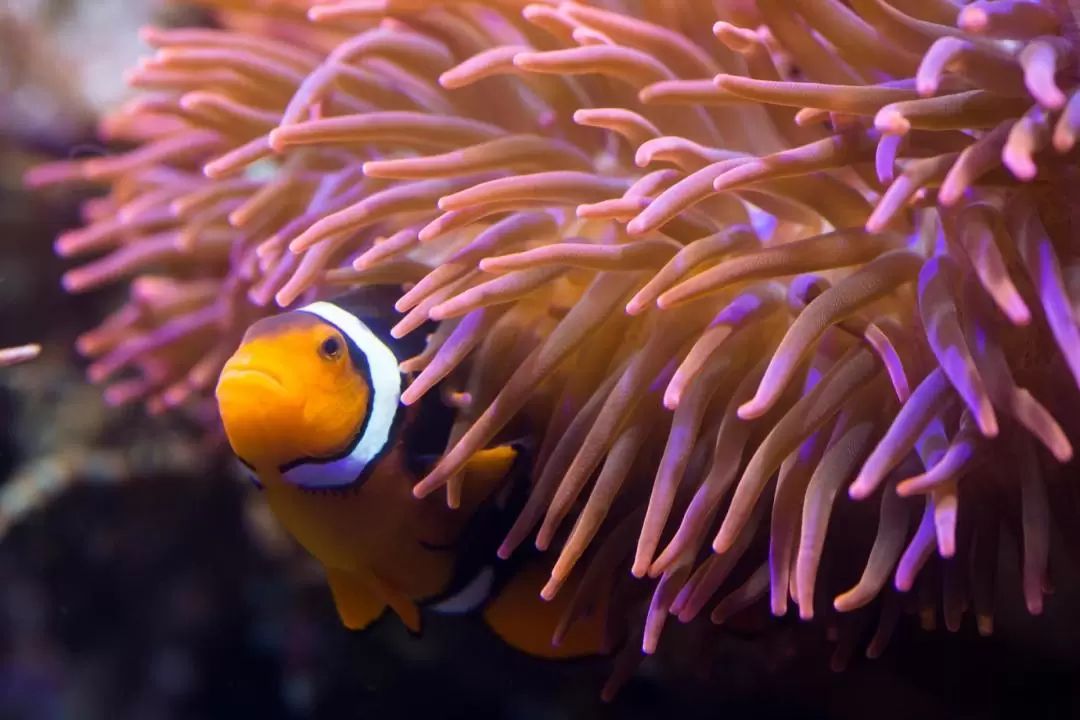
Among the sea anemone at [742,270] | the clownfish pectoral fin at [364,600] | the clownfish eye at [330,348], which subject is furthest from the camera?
the clownfish pectoral fin at [364,600]

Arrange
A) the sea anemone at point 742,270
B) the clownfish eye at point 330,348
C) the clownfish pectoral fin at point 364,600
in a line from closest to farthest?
the sea anemone at point 742,270 → the clownfish eye at point 330,348 → the clownfish pectoral fin at point 364,600

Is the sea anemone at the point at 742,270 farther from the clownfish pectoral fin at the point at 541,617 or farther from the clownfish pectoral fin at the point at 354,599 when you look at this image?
the clownfish pectoral fin at the point at 354,599

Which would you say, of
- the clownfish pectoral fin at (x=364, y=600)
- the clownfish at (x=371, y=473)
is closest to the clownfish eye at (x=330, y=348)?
the clownfish at (x=371, y=473)

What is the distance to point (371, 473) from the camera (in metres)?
0.88

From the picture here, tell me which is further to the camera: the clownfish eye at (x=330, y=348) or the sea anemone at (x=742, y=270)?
the clownfish eye at (x=330, y=348)

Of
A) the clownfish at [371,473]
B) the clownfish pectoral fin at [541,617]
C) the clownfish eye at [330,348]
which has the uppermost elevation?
the clownfish eye at [330,348]

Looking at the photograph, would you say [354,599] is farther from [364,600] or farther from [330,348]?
[330,348]

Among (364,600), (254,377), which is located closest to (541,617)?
(364,600)

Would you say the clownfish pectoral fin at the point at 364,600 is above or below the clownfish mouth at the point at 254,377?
below

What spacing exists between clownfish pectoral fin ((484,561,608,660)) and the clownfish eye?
332 millimetres

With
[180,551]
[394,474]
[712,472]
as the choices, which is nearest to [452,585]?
[394,474]

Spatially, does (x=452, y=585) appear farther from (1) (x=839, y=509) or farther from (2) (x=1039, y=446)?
(2) (x=1039, y=446)

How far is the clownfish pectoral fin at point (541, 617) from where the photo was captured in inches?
38.8

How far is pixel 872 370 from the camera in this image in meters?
0.76
